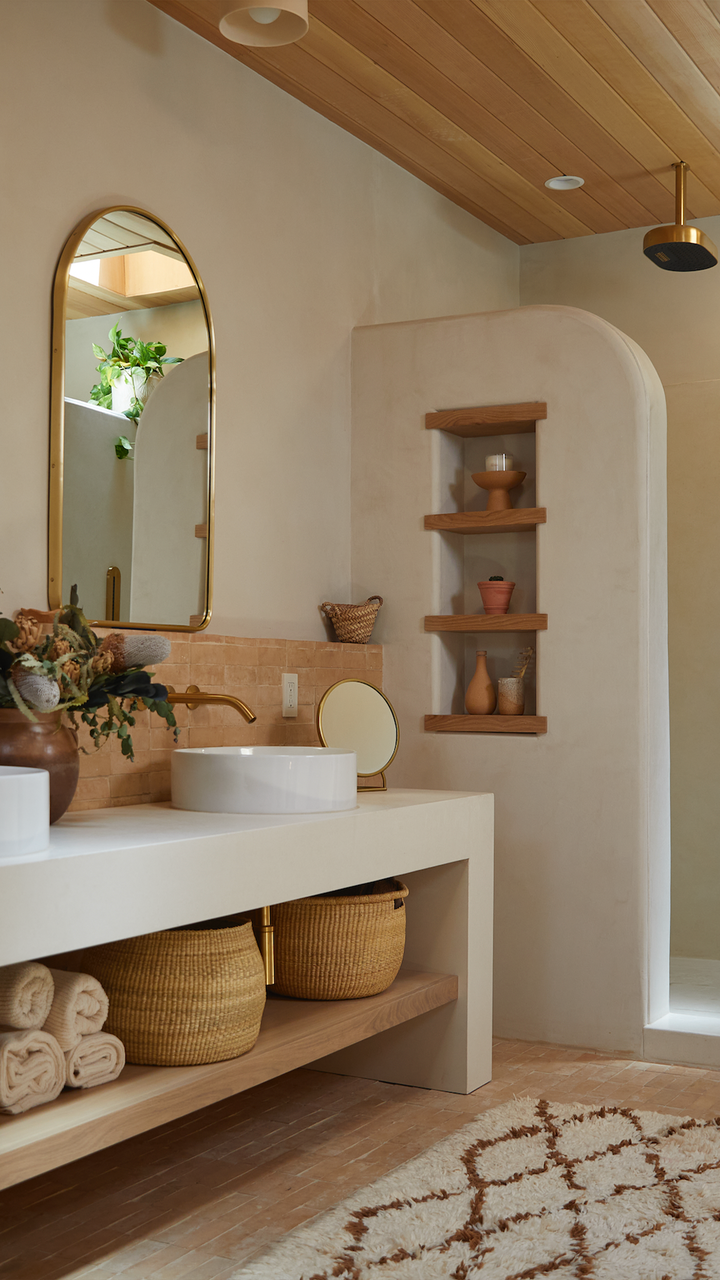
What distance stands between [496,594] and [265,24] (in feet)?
5.49

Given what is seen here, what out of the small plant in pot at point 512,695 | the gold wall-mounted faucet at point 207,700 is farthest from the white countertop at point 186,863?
the small plant in pot at point 512,695

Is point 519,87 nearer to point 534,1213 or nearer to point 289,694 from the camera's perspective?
point 289,694

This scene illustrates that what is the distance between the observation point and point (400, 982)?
9.66 ft

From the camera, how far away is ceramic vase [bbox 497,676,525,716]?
11.7 feet

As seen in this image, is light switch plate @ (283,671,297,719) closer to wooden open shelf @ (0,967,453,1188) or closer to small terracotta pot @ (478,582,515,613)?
small terracotta pot @ (478,582,515,613)

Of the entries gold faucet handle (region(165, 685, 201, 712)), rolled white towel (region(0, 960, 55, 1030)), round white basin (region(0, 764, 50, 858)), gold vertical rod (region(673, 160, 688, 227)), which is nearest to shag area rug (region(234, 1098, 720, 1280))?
rolled white towel (region(0, 960, 55, 1030))

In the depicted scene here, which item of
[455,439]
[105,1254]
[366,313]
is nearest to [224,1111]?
[105,1254]

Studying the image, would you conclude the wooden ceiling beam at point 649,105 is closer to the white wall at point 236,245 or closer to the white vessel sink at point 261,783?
the white wall at point 236,245

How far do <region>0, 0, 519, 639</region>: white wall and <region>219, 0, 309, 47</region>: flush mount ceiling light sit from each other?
1.18ft

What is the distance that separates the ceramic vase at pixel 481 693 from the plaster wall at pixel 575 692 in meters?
0.09

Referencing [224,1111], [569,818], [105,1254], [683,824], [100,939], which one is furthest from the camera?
[683,824]

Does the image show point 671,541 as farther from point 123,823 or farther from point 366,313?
point 123,823

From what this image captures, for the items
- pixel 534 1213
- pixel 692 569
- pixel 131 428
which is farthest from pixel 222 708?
pixel 692 569

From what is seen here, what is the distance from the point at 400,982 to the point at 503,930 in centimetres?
67
